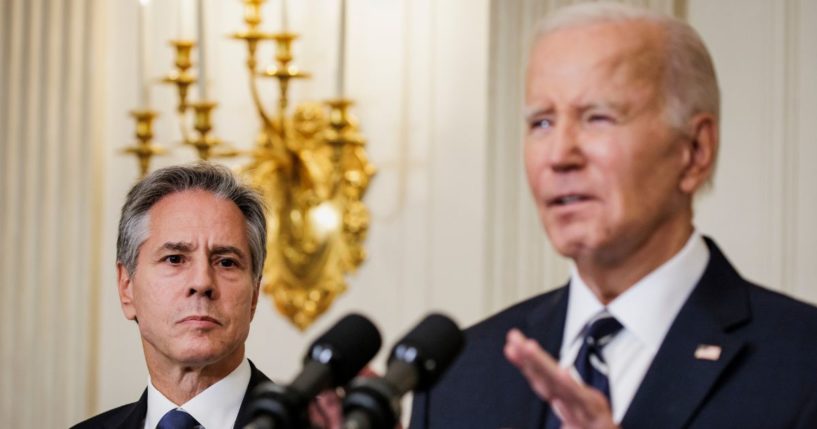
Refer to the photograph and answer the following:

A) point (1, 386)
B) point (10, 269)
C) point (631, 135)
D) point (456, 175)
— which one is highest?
point (631, 135)

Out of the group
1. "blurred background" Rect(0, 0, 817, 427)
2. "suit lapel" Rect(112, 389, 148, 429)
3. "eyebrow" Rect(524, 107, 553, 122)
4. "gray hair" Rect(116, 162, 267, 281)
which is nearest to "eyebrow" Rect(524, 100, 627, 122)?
"eyebrow" Rect(524, 107, 553, 122)

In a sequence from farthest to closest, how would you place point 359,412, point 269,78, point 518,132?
point 269,78 → point 518,132 → point 359,412

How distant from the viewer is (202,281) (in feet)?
10.2

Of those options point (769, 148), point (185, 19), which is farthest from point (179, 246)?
point (185, 19)

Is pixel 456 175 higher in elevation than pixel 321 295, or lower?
higher

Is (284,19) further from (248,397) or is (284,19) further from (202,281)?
(248,397)

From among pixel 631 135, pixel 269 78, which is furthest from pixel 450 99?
pixel 631 135

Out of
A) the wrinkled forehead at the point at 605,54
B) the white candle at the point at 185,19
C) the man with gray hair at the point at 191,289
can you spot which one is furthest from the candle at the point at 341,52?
the wrinkled forehead at the point at 605,54

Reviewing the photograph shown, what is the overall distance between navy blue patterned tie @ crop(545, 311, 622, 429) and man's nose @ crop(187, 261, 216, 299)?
1.04m

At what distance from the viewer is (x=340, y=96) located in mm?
5152

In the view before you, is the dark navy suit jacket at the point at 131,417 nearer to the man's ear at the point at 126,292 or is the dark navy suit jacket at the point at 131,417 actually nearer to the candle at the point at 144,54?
the man's ear at the point at 126,292

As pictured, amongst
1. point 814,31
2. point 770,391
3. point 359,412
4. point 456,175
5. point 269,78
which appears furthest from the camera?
point 269,78

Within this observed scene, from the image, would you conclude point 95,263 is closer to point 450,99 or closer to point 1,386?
Result: point 1,386

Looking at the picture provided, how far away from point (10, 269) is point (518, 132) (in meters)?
2.27
